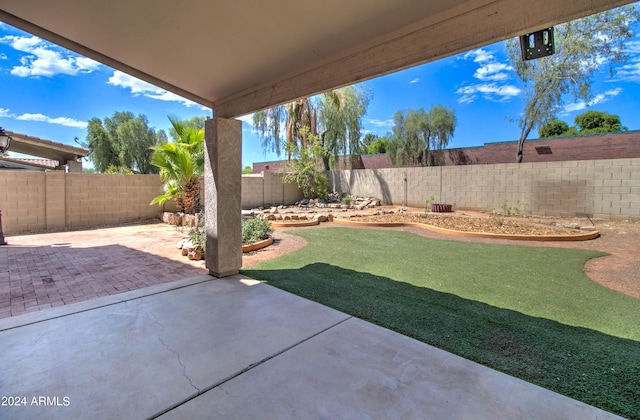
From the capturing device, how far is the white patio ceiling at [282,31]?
6.48ft

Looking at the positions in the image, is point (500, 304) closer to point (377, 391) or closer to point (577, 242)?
point (377, 391)

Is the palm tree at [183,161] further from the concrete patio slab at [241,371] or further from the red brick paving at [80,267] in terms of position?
the concrete patio slab at [241,371]

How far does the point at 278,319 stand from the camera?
2902 millimetres

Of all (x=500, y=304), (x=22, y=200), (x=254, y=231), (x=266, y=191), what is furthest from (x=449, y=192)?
(x=22, y=200)

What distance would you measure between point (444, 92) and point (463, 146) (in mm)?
4551

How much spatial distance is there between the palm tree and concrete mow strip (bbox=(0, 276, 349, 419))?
6053 millimetres

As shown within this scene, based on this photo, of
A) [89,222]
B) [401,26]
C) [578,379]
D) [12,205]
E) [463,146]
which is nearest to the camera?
[578,379]

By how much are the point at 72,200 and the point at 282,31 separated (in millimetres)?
9263

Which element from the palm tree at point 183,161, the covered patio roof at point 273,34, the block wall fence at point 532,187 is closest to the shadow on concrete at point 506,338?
the covered patio roof at point 273,34

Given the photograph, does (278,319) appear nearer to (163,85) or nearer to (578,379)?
(578,379)

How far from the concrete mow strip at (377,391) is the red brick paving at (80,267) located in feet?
8.92

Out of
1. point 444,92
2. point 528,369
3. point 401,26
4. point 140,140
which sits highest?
point 444,92

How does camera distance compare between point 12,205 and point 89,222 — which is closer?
point 12,205

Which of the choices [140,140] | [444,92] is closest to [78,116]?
[140,140]
